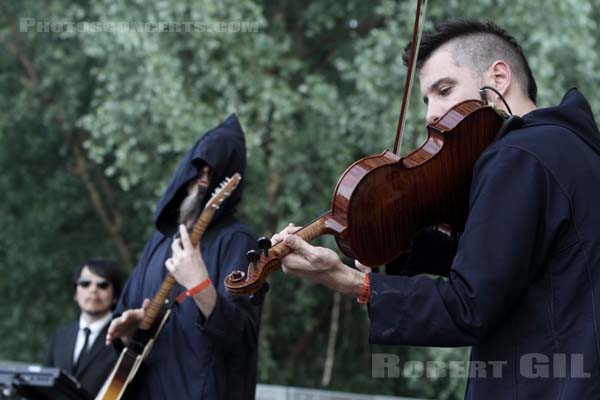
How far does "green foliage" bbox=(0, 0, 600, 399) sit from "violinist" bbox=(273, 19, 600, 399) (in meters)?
5.48

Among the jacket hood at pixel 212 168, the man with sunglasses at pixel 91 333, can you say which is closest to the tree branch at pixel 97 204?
the man with sunglasses at pixel 91 333

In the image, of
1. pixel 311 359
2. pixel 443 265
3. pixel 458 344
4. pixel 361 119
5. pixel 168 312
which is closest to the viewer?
pixel 458 344

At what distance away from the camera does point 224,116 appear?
27.5ft

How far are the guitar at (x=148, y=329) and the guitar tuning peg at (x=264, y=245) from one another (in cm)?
152

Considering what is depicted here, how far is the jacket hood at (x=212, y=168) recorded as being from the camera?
4145 millimetres

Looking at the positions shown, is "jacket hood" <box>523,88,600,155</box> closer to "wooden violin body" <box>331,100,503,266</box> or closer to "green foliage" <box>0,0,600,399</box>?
"wooden violin body" <box>331,100,503,266</box>

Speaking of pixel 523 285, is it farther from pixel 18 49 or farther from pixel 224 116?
pixel 18 49

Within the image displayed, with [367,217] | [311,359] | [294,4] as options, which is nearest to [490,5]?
[294,4]

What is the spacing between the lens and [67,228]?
10.8 meters

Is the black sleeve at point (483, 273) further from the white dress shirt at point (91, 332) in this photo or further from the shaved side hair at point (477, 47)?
the white dress shirt at point (91, 332)

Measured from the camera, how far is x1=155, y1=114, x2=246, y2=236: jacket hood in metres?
4.14

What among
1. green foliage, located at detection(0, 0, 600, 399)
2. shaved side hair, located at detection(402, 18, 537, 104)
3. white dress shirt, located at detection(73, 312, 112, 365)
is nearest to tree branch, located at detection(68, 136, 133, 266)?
green foliage, located at detection(0, 0, 600, 399)

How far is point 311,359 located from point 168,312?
7.05 m

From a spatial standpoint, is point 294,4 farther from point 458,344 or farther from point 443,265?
point 458,344
